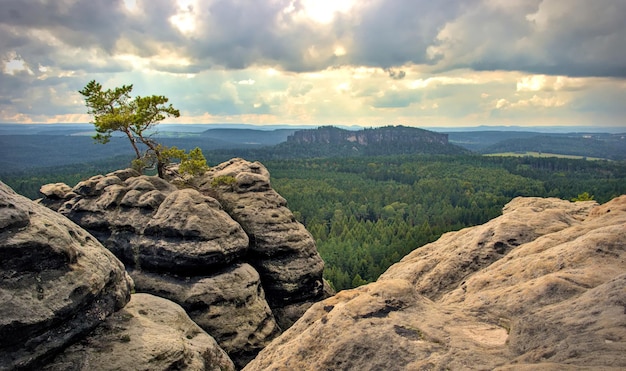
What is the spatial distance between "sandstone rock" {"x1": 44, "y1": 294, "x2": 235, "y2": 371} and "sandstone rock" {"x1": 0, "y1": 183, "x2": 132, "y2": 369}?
95 cm

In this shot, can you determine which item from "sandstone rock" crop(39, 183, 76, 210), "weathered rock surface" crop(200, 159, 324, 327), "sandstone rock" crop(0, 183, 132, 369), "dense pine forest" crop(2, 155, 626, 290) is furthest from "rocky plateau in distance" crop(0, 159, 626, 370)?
"dense pine forest" crop(2, 155, 626, 290)

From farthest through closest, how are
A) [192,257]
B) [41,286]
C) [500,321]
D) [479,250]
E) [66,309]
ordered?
[192,257]
[479,250]
[66,309]
[41,286]
[500,321]

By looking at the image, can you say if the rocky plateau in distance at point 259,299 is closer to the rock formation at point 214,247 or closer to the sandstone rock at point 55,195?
the rock formation at point 214,247

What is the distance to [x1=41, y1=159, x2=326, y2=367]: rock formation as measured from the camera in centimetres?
2817

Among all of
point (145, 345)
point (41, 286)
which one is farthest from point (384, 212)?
point (41, 286)

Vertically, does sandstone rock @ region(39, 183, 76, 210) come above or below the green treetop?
below

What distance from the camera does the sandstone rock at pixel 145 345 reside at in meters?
17.7

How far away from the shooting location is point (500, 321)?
15.6 metres

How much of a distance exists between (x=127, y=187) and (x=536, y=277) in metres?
31.7

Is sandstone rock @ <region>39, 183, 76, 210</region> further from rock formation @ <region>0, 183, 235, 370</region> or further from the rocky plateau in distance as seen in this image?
rock formation @ <region>0, 183, 235, 370</region>

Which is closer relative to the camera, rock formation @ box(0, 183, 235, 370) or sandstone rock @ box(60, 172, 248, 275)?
rock formation @ box(0, 183, 235, 370)

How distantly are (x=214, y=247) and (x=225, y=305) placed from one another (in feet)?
14.1

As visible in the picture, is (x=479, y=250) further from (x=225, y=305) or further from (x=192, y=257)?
(x=192, y=257)

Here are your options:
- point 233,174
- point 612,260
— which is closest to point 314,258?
point 233,174
